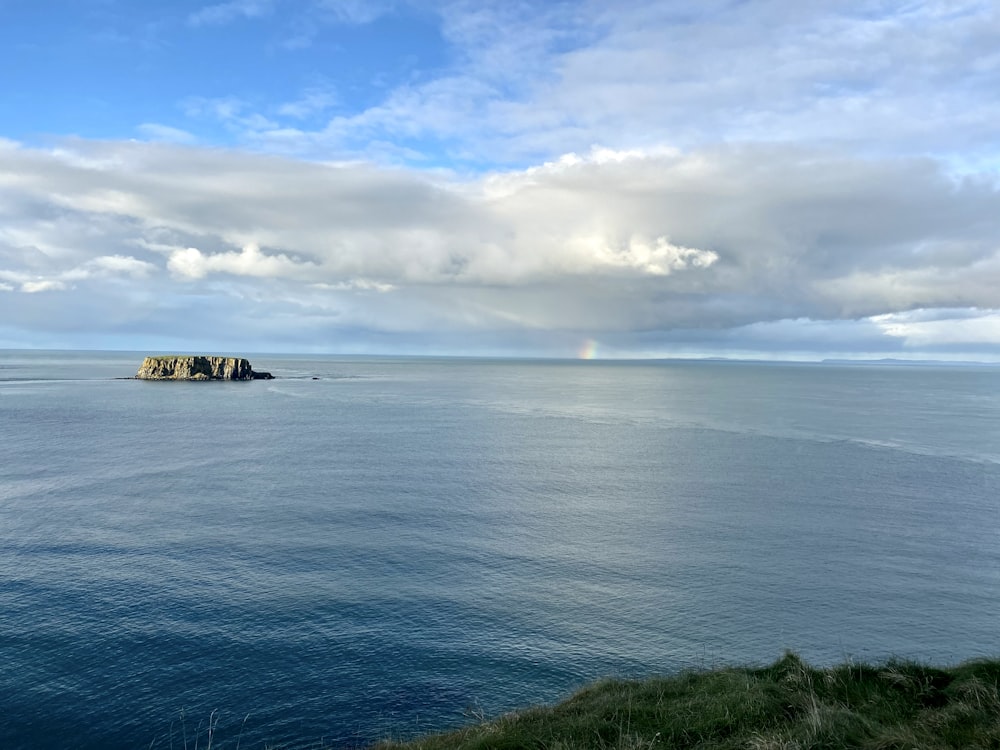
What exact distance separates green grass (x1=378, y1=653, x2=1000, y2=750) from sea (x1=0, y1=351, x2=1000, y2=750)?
542 centimetres

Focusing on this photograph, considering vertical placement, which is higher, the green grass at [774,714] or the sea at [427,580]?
the green grass at [774,714]

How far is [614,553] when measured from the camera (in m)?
63.1

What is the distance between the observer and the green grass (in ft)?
73.2

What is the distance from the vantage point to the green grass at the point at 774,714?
73.2ft

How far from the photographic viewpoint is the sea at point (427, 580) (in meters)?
37.0

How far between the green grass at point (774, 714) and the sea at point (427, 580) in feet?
17.8

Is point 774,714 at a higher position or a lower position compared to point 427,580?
higher

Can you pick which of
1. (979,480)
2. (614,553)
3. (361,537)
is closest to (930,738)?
(614,553)

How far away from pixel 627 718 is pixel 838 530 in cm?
5491

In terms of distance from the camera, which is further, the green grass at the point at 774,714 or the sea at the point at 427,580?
the sea at the point at 427,580

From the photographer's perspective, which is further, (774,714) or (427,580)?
(427,580)

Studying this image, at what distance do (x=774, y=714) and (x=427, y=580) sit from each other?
3308 cm

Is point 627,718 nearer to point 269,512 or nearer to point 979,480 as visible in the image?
point 269,512

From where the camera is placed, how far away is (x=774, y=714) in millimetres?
25750
